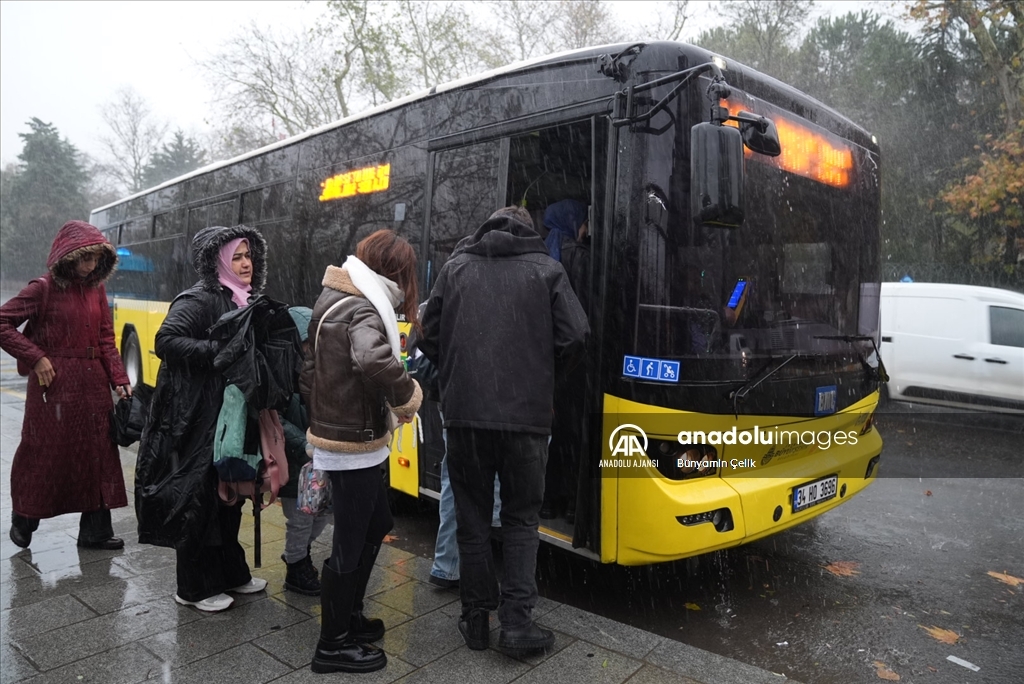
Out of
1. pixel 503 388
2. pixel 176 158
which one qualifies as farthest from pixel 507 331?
pixel 176 158

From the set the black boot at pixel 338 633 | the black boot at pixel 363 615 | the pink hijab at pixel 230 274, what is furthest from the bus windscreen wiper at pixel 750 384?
the pink hijab at pixel 230 274

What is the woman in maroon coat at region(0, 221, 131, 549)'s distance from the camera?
4.73 metres

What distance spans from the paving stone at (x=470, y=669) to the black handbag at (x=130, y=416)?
193cm

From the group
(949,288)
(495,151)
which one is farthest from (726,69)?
(949,288)

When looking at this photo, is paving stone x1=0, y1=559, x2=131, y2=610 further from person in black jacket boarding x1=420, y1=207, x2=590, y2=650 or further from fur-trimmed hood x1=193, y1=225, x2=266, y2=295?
→ person in black jacket boarding x1=420, y1=207, x2=590, y2=650

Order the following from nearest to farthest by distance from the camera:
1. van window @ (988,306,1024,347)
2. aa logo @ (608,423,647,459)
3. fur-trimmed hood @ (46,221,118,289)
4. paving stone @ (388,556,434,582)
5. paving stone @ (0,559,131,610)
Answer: aa logo @ (608,423,647,459), paving stone @ (0,559,131,610), paving stone @ (388,556,434,582), fur-trimmed hood @ (46,221,118,289), van window @ (988,306,1024,347)

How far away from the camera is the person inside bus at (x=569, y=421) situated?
4340 millimetres

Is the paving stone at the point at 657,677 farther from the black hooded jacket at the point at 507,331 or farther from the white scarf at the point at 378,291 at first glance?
the white scarf at the point at 378,291

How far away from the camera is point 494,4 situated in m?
27.5

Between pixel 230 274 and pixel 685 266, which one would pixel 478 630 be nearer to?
pixel 685 266

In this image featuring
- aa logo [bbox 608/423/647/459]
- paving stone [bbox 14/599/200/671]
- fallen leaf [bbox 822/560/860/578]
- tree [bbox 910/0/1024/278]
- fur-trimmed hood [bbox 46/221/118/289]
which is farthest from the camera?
tree [bbox 910/0/1024/278]

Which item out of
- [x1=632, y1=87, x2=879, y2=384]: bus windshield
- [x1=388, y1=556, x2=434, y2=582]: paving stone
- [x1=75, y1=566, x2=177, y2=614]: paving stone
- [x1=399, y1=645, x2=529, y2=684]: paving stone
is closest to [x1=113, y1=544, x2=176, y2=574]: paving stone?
[x1=75, y1=566, x2=177, y2=614]: paving stone

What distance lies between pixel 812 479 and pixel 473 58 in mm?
25375

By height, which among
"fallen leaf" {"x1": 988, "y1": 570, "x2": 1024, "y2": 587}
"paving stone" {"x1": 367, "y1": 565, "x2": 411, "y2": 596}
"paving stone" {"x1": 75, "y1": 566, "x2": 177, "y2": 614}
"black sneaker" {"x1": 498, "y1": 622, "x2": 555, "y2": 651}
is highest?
"black sneaker" {"x1": 498, "y1": 622, "x2": 555, "y2": 651}
